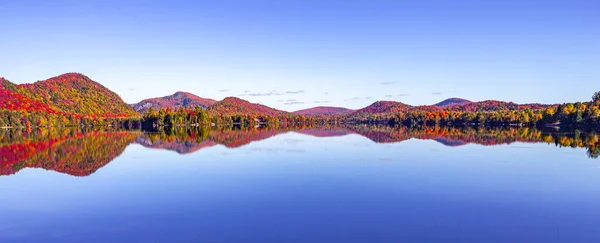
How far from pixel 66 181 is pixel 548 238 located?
2069cm

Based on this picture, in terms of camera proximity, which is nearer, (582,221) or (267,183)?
(582,221)

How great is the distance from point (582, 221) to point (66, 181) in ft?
72.0

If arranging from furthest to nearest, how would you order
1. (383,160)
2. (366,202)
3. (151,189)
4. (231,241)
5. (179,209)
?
(383,160) < (151,189) < (366,202) < (179,209) < (231,241)

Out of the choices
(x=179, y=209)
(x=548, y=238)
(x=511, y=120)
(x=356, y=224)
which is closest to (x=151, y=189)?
(x=179, y=209)

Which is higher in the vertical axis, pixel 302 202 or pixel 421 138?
pixel 421 138

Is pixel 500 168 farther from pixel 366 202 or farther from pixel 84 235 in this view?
pixel 84 235

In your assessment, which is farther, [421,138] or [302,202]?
[421,138]

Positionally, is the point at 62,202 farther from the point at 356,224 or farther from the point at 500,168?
the point at 500,168

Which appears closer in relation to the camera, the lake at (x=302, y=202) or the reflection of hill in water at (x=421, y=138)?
the lake at (x=302, y=202)

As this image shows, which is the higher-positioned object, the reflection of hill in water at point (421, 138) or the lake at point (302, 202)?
the reflection of hill in water at point (421, 138)

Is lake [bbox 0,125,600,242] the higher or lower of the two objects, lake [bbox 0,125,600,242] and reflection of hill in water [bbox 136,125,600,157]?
the lower

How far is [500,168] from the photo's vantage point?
79.6 ft

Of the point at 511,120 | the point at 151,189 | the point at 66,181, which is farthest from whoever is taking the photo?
the point at 511,120

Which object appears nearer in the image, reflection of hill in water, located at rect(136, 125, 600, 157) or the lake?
the lake
